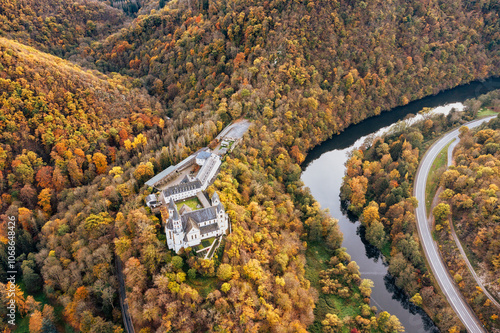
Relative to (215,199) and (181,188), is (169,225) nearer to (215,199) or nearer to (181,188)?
(215,199)

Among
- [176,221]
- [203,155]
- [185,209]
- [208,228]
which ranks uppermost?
[203,155]

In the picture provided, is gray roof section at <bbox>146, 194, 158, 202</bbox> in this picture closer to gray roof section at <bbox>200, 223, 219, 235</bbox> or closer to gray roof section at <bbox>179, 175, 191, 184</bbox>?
gray roof section at <bbox>179, 175, 191, 184</bbox>

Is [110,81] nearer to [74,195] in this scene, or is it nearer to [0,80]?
[0,80]

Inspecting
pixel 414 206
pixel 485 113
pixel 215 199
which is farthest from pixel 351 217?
pixel 485 113

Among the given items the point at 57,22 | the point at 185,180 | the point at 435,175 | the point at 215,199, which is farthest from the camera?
the point at 57,22

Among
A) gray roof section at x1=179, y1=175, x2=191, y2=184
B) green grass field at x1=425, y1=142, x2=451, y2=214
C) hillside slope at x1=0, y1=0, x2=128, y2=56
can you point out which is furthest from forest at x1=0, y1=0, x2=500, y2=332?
gray roof section at x1=179, y1=175, x2=191, y2=184

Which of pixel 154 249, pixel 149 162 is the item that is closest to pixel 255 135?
pixel 149 162

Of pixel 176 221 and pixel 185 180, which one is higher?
pixel 185 180
